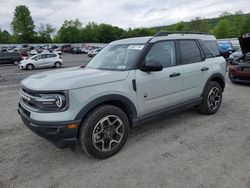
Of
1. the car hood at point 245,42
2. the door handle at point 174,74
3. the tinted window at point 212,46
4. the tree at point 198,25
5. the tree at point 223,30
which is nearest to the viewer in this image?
the door handle at point 174,74

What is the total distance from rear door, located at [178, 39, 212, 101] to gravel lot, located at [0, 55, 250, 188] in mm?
697

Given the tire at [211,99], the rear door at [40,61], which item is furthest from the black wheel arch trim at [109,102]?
the rear door at [40,61]

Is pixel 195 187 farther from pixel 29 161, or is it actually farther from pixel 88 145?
pixel 29 161

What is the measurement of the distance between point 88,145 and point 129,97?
37.7 inches

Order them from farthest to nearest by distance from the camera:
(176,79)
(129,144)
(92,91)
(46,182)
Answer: (176,79) < (129,144) < (92,91) < (46,182)

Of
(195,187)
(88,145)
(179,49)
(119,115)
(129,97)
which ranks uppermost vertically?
(179,49)

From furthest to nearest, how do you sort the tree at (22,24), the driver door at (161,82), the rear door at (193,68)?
the tree at (22,24) → the rear door at (193,68) → the driver door at (161,82)

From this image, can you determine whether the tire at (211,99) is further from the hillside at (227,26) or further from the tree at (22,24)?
the tree at (22,24)

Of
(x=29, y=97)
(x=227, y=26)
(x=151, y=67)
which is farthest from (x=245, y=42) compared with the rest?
(x=227, y=26)

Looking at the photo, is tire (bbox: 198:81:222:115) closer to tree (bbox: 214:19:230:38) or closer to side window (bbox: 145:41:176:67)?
side window (bbox: 145:41:176:67)

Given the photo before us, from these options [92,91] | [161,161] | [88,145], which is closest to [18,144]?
[88,145]

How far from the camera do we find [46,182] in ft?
9.04

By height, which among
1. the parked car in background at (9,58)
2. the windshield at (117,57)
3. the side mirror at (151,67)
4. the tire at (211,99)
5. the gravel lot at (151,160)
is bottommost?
the gravel lot at (151,160)

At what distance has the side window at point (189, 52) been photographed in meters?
4.26
